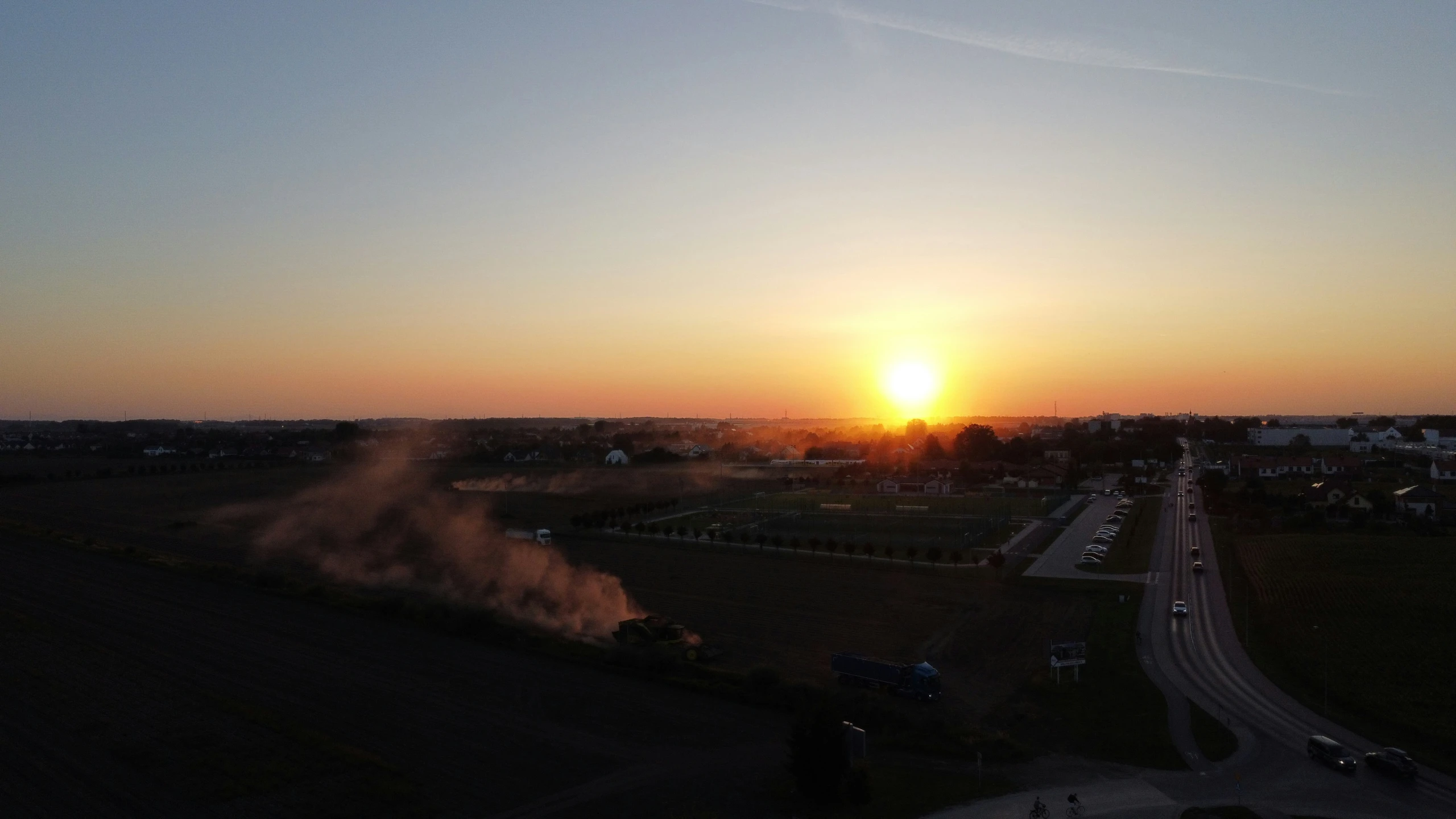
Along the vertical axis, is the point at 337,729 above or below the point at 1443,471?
below

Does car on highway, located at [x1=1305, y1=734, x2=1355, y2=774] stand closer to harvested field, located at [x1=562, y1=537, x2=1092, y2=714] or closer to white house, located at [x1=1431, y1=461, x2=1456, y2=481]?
harvested field, located at [x1=562, y1=537, x2=1092, y2=714]

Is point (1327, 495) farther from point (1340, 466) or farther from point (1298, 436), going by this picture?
point (1298, 436)

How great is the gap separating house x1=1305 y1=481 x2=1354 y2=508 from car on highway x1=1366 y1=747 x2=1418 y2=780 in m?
26.6

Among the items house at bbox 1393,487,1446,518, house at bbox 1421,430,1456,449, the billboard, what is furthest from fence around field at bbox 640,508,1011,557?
house at bbox 1421,430,1456,449

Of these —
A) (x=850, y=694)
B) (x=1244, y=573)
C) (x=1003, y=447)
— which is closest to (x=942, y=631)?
(x=850, y=694)

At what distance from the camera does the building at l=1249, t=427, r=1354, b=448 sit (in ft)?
234

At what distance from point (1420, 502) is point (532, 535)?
3119 centimetres

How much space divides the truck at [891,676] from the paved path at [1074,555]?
9745 mm

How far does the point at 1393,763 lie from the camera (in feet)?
32.6

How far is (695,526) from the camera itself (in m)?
32.4

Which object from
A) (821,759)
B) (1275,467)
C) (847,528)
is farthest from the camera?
(1275,467)

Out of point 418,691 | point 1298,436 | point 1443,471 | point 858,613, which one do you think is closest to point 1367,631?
point 858,613

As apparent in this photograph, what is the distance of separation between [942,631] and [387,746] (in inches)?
401

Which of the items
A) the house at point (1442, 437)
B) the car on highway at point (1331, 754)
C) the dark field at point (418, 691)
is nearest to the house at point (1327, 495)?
the dark field at point (418, 691)
